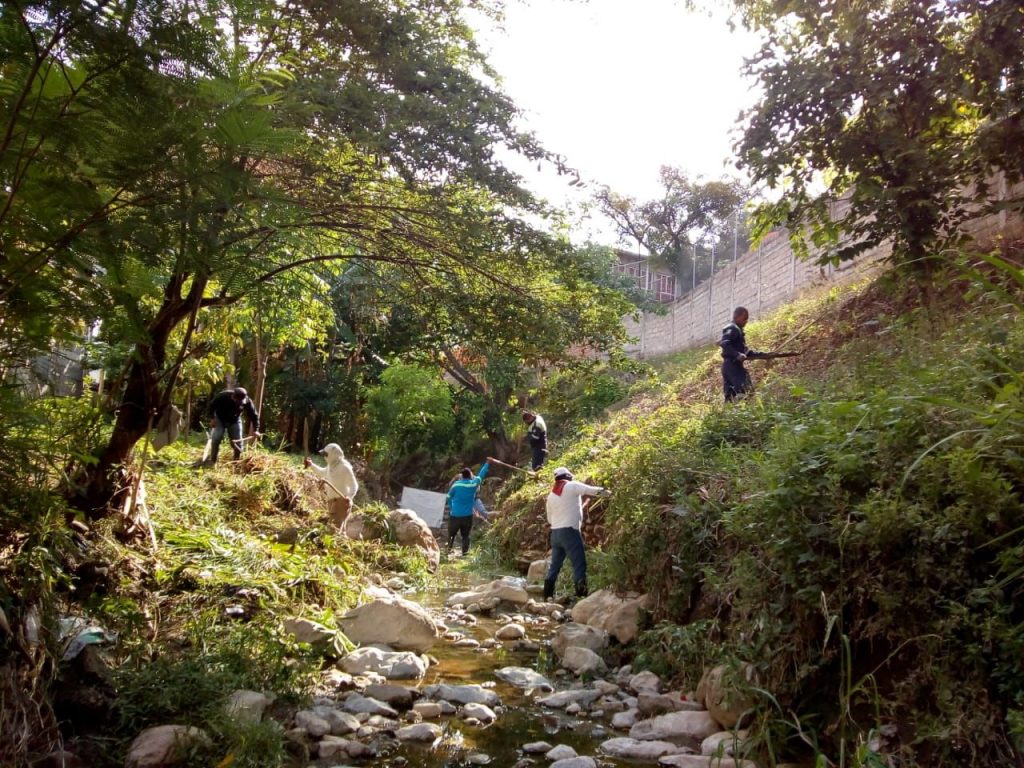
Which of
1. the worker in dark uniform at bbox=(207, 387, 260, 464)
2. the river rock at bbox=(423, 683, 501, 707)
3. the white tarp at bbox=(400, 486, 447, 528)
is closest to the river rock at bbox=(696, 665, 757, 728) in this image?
the river rock at bbox=(423, 683, 501, 707)

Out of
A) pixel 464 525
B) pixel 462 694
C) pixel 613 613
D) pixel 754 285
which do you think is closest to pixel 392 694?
pixel 462 694

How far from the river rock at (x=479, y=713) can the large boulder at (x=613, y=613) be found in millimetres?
2065

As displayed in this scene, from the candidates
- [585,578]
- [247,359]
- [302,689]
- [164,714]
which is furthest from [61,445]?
[247,359]

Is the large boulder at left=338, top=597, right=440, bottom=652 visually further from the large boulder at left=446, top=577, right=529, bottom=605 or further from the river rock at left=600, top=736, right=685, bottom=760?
the river rock at left=600, top=736, right=685, bottom=760

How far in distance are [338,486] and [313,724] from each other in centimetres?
670

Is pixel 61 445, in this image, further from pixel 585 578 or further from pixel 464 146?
pixel 585 578

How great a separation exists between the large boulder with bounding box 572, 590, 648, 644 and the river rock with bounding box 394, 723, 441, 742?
2626mm

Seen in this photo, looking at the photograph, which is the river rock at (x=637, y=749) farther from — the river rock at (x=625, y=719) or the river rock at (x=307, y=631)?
the river rock at (x=307, y=631)

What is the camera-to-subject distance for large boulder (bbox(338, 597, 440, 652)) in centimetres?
730

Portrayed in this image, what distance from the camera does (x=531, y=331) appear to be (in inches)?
292

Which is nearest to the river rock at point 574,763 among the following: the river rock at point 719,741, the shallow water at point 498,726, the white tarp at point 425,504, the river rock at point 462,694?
the shallow water at point 498,726

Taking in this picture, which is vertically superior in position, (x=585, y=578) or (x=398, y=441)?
(x=398, y=441)

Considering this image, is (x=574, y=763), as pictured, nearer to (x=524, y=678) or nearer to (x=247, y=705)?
(x=524, y=678)

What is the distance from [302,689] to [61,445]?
7.89 ft
